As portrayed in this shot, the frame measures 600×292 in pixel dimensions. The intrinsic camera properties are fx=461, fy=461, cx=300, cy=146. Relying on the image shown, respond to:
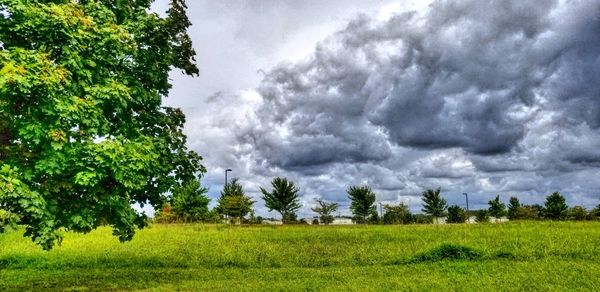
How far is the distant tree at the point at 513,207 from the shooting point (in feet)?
244

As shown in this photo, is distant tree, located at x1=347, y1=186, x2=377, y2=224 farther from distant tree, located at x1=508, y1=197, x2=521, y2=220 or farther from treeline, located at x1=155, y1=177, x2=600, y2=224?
distant tree, located at x1=508, y1=197, x2=521, y2=220

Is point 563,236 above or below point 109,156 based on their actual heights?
below

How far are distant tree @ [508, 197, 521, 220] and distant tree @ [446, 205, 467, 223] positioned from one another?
8.81m

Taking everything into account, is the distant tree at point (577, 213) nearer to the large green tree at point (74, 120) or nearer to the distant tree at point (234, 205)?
the distant tree at point (234, 205)

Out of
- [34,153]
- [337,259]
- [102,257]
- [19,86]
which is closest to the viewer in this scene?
[19,86]

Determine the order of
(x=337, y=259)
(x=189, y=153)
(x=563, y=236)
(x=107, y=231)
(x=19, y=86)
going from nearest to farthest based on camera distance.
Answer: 1. (x=19, y=86)
2. (x=189, y=153)
3. (x=337, y=259)
4. (x=563, y=236)
5. (x=107, y=231)

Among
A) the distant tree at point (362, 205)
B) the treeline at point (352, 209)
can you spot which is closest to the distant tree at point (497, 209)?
the treeline at point (352, 209)

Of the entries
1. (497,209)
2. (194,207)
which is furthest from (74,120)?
(497,209)

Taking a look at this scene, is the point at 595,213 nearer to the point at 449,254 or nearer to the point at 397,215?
the point at 397,215

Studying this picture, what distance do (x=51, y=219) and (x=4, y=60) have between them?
473cm

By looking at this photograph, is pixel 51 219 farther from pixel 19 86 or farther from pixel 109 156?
pixel 19 86

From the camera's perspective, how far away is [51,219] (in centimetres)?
1364

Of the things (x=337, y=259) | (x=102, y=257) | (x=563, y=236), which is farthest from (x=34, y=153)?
(x=563, y=236)

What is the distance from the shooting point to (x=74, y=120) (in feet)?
45.4
